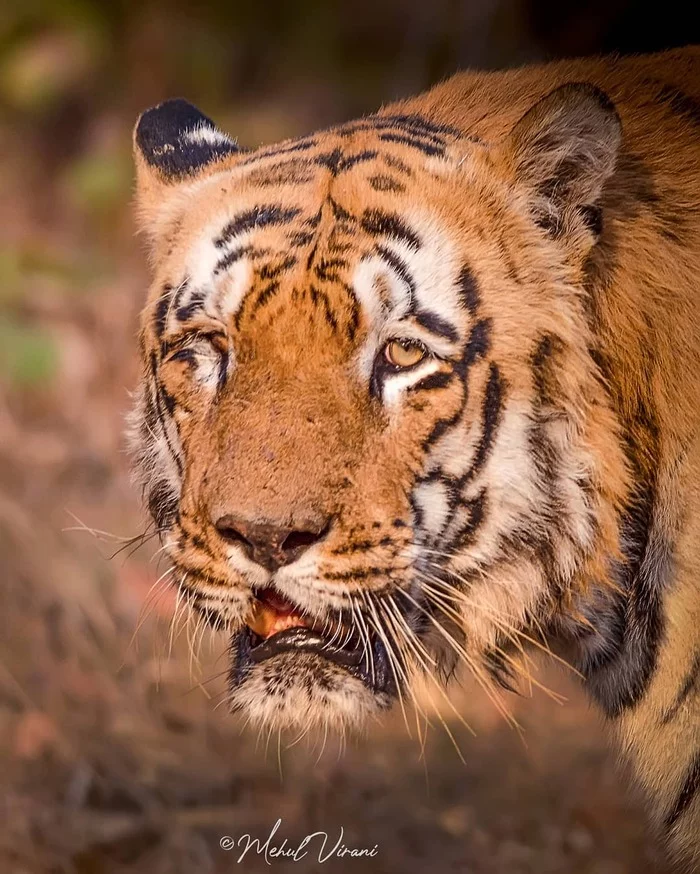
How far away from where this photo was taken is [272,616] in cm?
179

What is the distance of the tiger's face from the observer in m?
1.70

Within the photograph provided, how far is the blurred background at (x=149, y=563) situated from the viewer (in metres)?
2.74

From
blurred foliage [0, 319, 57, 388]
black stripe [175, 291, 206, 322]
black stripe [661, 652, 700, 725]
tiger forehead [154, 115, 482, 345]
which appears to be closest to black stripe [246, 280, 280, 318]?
tiger forehead [154, 115, 482, 345]

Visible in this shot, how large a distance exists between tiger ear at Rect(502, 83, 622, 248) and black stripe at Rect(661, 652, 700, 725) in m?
0.64

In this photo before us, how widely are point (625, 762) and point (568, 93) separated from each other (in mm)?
1042

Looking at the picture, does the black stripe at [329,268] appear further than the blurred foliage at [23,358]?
No

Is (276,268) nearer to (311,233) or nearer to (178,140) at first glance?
(311,233)

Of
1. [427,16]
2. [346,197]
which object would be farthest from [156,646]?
[427,16]

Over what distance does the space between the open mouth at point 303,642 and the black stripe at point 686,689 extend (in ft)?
1.43

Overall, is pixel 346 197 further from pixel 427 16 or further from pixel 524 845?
pixel 427 16

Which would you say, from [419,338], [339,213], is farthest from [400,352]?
[339,213]

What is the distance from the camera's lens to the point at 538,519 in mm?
1812

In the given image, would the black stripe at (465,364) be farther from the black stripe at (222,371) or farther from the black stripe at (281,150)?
the black stripe at (281,150)

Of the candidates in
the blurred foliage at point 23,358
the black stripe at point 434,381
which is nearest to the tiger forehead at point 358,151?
the black stripe at point 434,381
